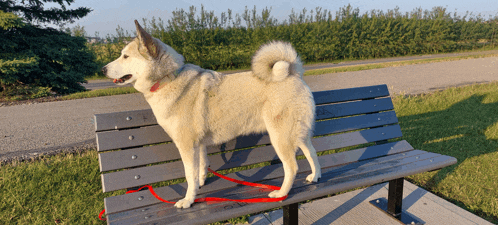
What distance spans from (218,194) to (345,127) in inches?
61.5

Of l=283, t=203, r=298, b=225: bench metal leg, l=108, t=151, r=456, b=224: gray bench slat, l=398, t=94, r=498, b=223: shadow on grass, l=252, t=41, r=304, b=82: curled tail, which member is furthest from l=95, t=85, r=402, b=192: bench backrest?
l=398, t=94, r=498, b=223: shadow on grass

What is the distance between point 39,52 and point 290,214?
11.9 metres

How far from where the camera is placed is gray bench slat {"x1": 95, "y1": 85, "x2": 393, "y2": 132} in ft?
7.50

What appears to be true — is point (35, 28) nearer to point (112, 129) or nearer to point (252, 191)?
point (112, 129)

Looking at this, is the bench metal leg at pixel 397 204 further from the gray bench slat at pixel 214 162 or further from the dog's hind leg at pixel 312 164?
the dog's hind leg at pixel 312 164

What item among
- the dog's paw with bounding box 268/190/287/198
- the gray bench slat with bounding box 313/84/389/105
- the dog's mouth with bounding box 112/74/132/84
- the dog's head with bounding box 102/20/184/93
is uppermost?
the dog's head with bounding box 102/20/184/93

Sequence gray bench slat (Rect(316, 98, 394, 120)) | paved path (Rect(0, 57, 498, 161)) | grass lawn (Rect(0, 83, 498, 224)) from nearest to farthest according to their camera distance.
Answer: grass lawn (Rect(0, 83, 498, 224))
gray bench slat (Rect(316, 98, 394, 120))
paved path (Rect(0, 57, 498, 161))

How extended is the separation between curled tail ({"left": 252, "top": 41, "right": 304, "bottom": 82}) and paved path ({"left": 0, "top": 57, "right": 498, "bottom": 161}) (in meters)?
3.60

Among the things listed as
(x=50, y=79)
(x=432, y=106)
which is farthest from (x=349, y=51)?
(x=50, y=79)

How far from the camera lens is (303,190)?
7.37 ft

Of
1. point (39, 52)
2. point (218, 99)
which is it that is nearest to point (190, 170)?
point (218, 99)

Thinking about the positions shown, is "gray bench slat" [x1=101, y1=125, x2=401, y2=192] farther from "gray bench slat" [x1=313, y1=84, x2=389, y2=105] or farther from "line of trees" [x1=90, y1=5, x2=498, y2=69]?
"line of trees" [x1=90, y1=5, x2=498, y2=69]

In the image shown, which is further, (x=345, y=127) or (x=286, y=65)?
(x=345, y=127)

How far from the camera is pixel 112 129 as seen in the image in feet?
7.52
